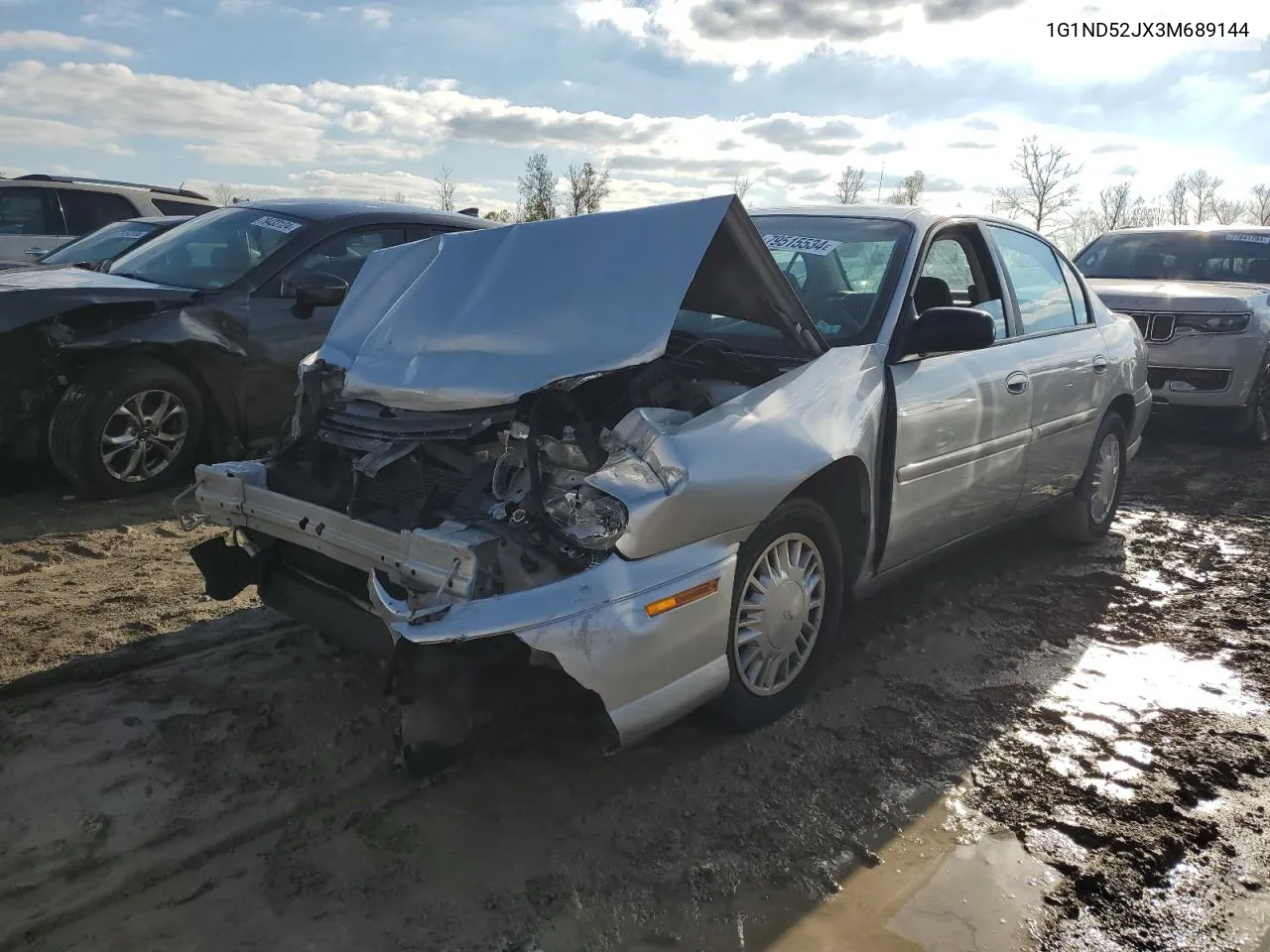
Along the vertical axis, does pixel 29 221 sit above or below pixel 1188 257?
above

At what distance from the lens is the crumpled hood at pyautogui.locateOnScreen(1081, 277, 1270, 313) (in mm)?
7969

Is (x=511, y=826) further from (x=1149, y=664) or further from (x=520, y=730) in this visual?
(x=1149, y=664)

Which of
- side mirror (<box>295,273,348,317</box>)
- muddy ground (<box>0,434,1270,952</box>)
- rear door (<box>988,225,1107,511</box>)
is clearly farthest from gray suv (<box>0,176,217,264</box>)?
rear door (<box>988,225,1107,511</box>)

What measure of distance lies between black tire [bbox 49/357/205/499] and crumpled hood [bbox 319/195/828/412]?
236 centimetres

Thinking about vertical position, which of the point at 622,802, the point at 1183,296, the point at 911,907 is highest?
the point at 1183,296

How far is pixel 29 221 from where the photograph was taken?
36.1 feet

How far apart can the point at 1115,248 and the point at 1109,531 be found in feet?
16.1

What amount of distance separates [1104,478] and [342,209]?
4999 mm

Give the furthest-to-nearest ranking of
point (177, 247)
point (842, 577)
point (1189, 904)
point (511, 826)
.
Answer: point (177, 247)
point (842, 577)
point (511, 826)
point (1189, 904)

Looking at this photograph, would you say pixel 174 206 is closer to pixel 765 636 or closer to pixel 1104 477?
pixel 1104 477

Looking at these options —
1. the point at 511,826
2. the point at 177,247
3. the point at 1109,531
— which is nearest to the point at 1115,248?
the point at 1109,531

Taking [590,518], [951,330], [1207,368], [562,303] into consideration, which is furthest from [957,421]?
[1207,368]

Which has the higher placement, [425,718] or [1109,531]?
[425,718]

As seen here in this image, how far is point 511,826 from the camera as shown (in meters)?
2.68
